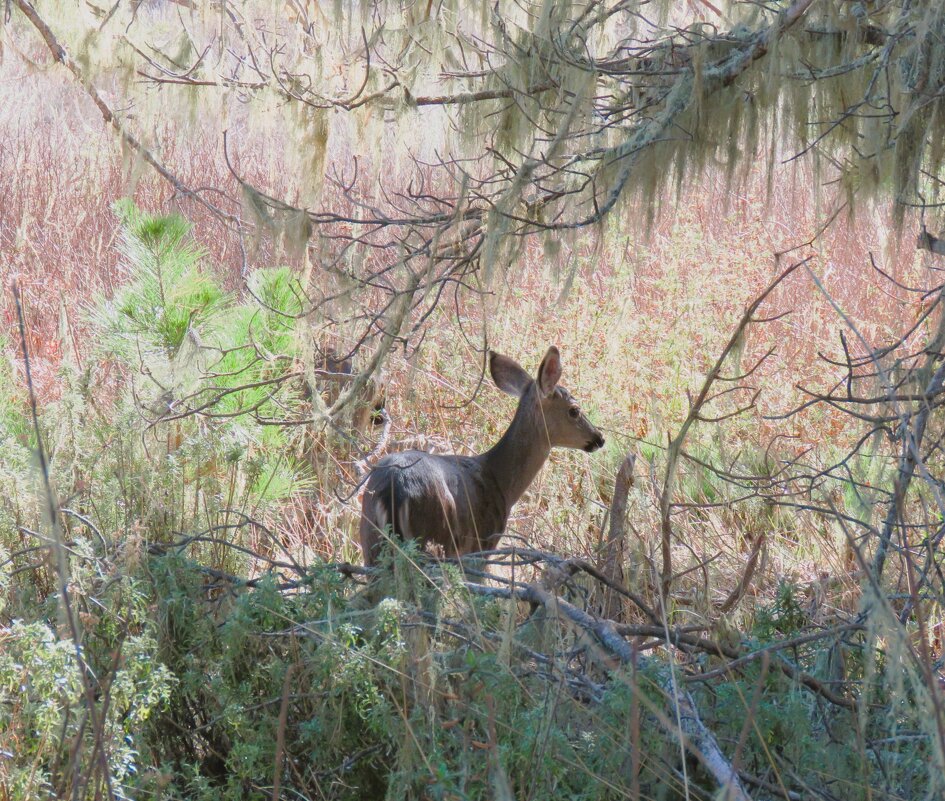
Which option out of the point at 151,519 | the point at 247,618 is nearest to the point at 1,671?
the point at 247,618

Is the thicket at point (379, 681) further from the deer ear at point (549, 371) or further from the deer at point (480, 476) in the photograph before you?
the deer ear at point (549, 371)

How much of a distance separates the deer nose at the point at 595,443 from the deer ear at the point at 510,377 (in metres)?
0.41

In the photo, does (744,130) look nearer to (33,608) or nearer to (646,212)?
(646,212)

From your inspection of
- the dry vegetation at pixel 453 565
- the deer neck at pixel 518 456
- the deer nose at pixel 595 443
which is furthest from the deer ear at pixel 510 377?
the dry vegetation at pixel 453 565

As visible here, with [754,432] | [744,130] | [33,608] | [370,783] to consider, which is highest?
[744,130]

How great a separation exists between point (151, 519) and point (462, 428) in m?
3.28

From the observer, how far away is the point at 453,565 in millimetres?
2898

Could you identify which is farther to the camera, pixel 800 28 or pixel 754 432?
pixel 754 432

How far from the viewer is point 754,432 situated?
634 centimetres

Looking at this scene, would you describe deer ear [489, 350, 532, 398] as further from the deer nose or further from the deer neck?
the deer nose

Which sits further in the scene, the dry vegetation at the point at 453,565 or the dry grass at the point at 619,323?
the dry grass at the point at 619,323

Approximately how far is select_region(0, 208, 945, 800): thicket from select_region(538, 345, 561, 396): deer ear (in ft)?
4.88

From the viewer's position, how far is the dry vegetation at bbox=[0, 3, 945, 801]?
7.63 ft

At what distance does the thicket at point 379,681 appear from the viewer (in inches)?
89.9
